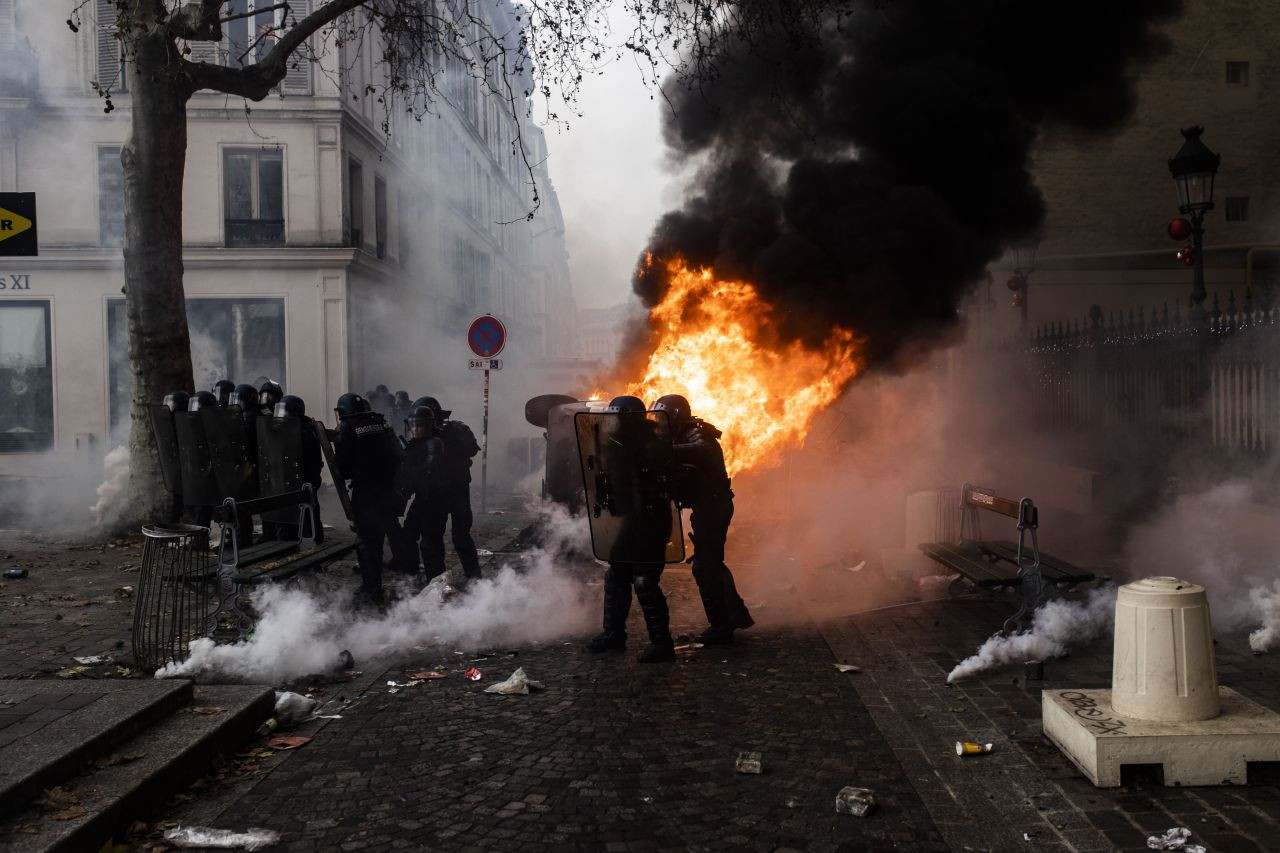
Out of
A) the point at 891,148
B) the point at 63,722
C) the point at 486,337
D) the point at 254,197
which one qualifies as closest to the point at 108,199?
the point at 254,197

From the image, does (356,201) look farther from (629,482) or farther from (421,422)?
(629,482)

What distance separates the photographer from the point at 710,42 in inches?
400

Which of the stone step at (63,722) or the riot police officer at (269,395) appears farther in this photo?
the riot police officer at (269,395)

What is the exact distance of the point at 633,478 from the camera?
6047 millimetres

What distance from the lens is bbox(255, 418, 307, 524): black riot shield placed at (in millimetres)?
7977

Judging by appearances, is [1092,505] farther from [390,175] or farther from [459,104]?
[459,104]

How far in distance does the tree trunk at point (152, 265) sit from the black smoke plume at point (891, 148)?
5500 millimetres

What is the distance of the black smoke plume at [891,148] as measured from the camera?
32.3 feet

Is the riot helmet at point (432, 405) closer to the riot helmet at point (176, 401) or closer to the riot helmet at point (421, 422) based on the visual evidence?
the riot helmet at point (421, 422)

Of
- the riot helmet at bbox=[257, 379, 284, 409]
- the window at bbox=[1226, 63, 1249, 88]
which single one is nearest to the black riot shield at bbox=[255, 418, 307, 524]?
the riot helmet at bbox=[257, 379, 284, 409]

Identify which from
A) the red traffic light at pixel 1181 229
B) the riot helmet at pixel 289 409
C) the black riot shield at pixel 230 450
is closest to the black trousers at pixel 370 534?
the riot helmet at pixel 289 409

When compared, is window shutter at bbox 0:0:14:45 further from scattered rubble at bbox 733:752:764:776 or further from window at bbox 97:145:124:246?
scattered rubble at bbox 733:752:764:776

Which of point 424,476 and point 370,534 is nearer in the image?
point 370,534

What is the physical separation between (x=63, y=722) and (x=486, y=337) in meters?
9.69
